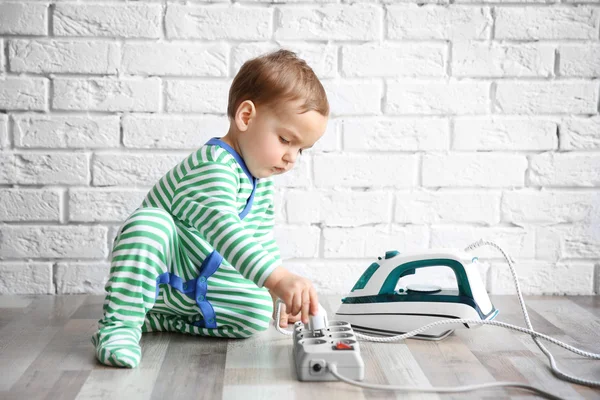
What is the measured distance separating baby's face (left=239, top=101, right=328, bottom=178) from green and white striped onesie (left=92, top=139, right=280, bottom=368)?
0.04 meters

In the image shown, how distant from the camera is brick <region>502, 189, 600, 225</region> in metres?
1.95

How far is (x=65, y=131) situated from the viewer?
6.15 feet

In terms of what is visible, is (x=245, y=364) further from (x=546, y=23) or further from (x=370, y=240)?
(x=546, y=23)

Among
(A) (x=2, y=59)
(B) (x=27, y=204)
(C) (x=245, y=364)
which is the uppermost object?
(A) (x=2, y=59)

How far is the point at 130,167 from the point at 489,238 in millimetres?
948

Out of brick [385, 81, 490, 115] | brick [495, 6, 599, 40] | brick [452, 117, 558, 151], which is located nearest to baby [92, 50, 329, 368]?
brick [385, 81, 490, 115]

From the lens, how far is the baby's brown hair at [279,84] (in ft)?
4.78

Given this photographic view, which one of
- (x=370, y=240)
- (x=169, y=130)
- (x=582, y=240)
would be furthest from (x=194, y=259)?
(x=582, y=240)

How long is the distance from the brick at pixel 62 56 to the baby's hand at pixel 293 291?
0.88m

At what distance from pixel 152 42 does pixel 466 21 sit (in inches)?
31.4

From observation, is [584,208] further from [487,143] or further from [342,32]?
[342,32]

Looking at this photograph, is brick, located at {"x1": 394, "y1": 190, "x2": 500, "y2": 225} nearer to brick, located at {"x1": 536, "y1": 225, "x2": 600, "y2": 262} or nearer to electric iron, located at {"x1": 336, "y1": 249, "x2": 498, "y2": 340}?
brick, located at {"x1": 536, "y1": 225, "x2": 600, "y2": 262}

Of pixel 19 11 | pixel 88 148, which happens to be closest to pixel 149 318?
pixel 88 148

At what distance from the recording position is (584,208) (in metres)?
1.96
